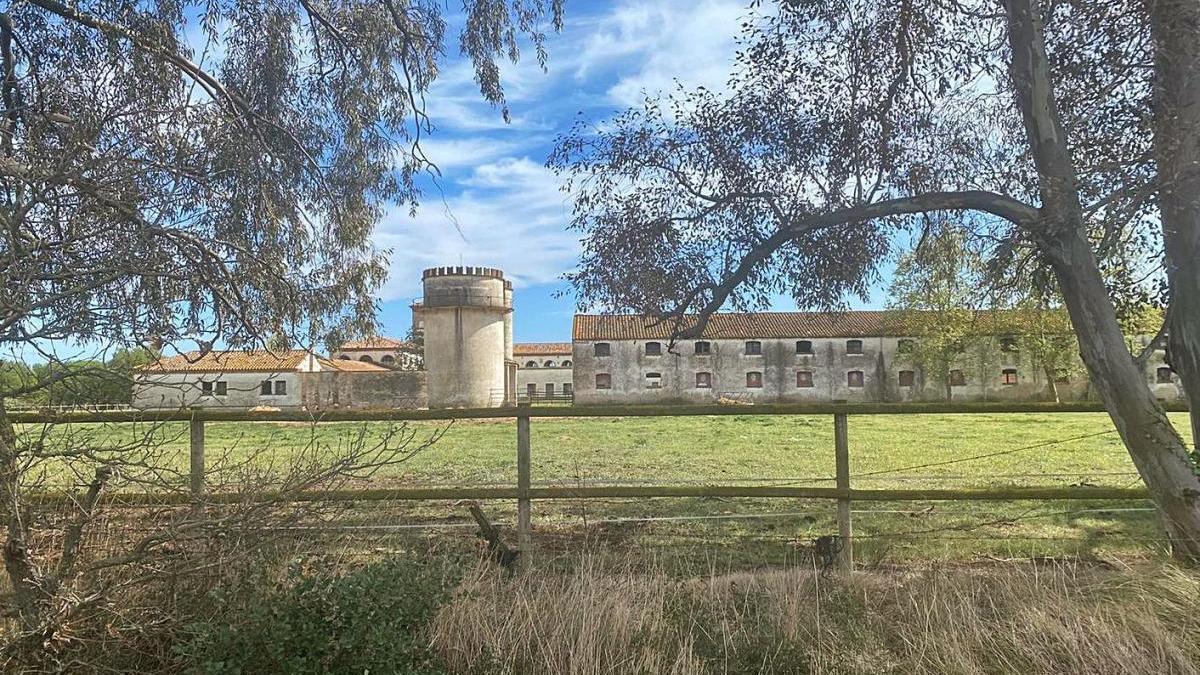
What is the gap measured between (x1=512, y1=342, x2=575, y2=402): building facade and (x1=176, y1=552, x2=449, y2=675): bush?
5392cm

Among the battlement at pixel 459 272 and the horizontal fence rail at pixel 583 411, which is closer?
the horizontal fence rail at pixel 583 411

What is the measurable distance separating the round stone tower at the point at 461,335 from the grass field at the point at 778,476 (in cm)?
1466

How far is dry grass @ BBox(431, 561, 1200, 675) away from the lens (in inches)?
128

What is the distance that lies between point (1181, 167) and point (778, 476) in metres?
6.11

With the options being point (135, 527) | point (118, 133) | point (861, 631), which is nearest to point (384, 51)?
point (118, 133)

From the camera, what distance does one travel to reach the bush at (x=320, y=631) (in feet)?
9.37

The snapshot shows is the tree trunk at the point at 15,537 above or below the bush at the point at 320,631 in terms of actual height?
above

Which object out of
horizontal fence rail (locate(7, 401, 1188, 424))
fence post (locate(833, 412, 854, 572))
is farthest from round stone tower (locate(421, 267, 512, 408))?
fence post (locate(833, 412, 854, 572))

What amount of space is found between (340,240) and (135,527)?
546 centimetres

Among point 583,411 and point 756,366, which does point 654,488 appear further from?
point 756,366

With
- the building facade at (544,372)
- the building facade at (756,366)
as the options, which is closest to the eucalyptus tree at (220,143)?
the building facade at (756,366)

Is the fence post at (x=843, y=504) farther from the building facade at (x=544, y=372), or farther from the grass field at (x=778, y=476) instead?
the building facade at (x=544, y=372)

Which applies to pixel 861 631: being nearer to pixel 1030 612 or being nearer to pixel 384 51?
pixel 1030 612

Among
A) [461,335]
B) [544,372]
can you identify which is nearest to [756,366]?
[461,335]
